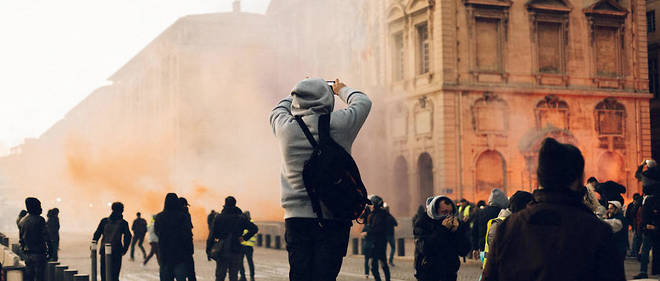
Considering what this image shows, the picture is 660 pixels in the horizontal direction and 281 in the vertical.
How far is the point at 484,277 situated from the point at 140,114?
58.2 metres

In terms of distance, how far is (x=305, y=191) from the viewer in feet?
15.7

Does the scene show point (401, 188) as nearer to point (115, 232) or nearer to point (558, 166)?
point (115, 232)

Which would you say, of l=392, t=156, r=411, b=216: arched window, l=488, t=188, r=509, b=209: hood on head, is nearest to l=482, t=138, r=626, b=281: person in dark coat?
l=488, t=188, r=509, b=209: hood on head

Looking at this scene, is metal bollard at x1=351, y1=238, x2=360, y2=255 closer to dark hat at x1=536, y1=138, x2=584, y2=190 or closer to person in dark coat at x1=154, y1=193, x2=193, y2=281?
person in dark coat at x1=154, y1=193, x2=193, y2=281

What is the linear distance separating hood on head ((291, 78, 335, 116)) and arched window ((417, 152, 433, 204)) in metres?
33.5

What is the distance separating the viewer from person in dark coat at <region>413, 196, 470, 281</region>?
8.61m

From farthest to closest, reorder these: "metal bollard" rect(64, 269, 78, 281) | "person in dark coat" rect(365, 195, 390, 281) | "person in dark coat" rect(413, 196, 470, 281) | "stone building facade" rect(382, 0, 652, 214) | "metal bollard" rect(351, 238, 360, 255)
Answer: "stone building facade" rect(382, 0, 652, 214), "metal bollard" rect(351, 238, 360, 255), "person in dark coat" rect(365, 195, 390, 281), "metal bollard" rect(64, 269, 78, 281), "person in dark coat" rect(413, 196, 470, 281)

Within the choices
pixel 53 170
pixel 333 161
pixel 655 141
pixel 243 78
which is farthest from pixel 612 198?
pixel 53 170

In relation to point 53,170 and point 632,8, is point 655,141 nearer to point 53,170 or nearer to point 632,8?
point 632,8

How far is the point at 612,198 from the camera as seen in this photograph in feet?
51.0

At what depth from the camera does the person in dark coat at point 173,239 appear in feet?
36.9

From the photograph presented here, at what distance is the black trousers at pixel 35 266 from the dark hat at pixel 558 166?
10231 mm

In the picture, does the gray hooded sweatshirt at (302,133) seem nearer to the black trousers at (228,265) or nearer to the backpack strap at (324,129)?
the backpack strap at (324,129)

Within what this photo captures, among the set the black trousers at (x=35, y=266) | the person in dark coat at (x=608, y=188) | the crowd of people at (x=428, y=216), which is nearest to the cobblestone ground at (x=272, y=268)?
the person in dark coat at (x=608, y=188)
